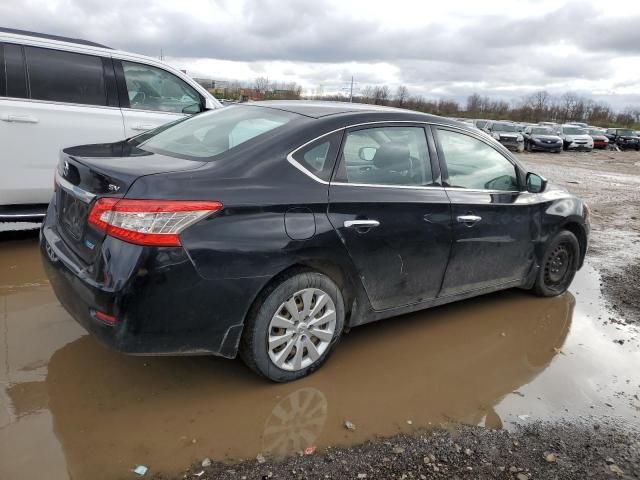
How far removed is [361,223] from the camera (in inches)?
121

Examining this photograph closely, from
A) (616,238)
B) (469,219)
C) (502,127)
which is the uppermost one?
(469,219)

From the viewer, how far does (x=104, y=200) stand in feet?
Answer: 8.37

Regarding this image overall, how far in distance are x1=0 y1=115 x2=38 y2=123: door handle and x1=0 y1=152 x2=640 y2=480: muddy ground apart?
1.44 metres

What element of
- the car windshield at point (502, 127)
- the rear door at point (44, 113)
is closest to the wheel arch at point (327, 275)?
the rear door at point (44, 113)

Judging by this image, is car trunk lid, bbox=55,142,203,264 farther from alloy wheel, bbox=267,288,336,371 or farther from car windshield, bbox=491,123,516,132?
car windshield, bbox=491,123,516,132

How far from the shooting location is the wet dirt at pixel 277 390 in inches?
98.8

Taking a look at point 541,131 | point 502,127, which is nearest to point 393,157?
point 502,127

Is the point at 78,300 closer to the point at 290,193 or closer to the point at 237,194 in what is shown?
the point at 237,194

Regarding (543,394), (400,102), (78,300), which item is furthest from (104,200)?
(400,102)

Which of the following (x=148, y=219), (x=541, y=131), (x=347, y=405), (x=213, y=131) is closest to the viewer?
(x=148, y=219)

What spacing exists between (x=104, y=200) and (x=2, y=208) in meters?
2.86

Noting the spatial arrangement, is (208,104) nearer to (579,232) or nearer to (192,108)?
(192,108)

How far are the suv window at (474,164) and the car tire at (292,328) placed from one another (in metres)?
1.33

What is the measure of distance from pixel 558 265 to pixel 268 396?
316 centimetres
